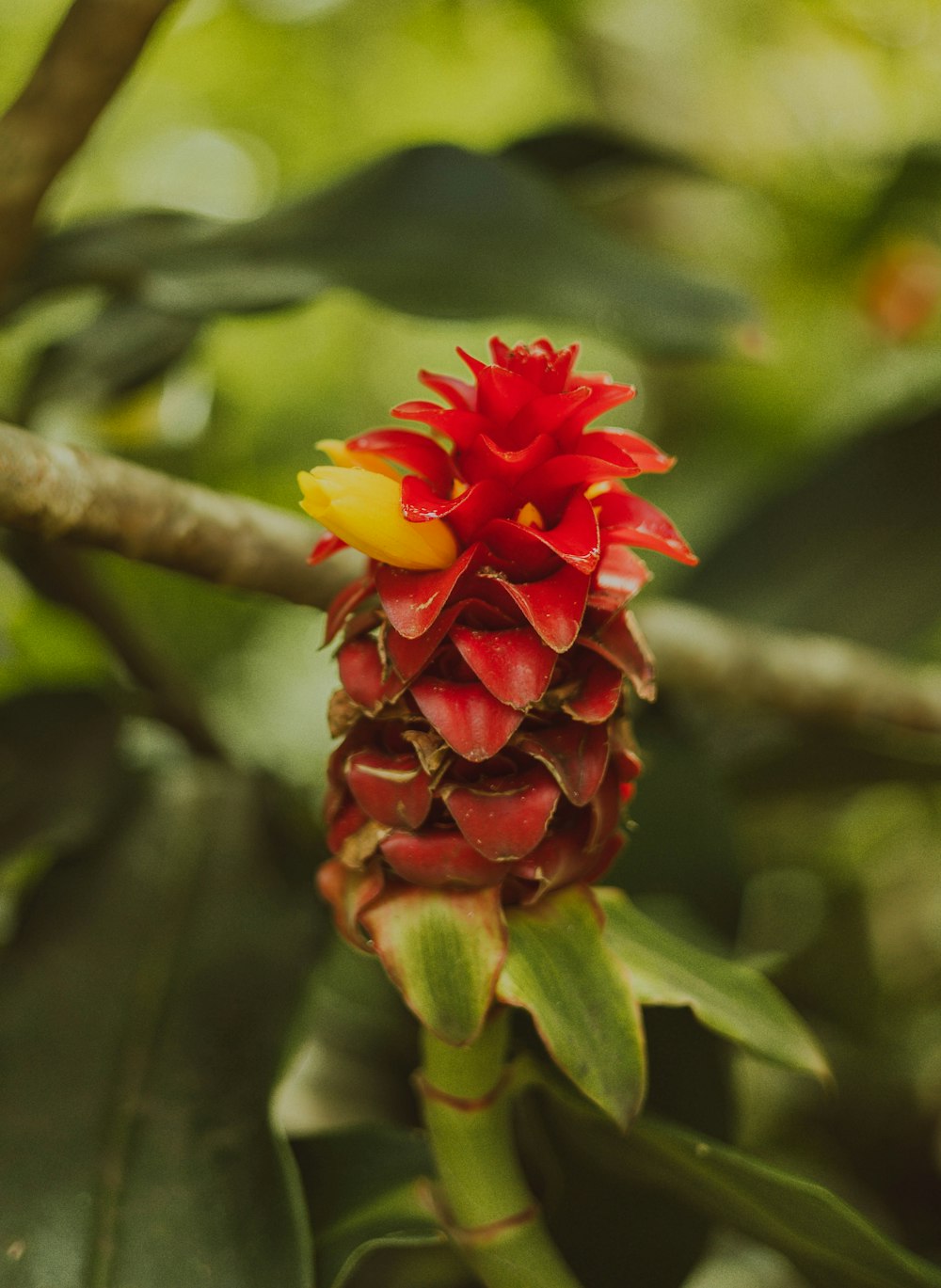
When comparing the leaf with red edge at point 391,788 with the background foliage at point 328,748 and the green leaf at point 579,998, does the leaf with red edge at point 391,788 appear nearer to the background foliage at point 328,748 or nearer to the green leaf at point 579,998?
the green leaf at point 579,998

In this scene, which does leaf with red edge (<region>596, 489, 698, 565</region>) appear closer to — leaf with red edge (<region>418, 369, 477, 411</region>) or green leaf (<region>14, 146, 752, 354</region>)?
leaf with red edge (<region>418, 369, 477, 411</region>)

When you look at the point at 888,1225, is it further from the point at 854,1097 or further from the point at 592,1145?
the point at 592,1145

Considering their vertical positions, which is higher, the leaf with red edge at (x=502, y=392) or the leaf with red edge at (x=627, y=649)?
the leaf with red edge at (x=502, y=392)

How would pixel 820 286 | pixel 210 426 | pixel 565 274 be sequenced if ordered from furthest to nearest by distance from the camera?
pixel 820 286 < pixel 210 426 < pixel 565 274

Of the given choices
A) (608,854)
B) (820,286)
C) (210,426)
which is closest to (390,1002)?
(608,854)

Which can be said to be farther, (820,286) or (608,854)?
(820,286)

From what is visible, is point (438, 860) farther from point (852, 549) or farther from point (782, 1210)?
point (852, 549)

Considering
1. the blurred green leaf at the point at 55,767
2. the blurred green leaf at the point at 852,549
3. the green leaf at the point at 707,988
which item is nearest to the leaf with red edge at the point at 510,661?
the green leaf at the point at 707,988
